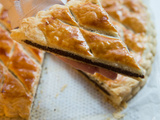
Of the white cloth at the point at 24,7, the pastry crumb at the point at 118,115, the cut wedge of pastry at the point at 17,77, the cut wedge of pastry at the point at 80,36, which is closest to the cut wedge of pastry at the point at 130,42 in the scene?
the pastry crumb at the point at 118,115

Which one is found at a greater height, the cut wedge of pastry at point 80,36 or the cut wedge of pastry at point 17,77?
the cut wedge of pastry at point 80,36

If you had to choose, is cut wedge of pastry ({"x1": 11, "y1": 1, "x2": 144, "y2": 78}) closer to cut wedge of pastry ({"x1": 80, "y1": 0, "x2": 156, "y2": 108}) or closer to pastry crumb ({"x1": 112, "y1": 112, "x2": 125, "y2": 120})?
cut wedge of pastry ({"x1": 80, "y1": 0, "x2": 156, "y2": 108})

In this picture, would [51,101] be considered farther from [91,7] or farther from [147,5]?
[147,5]

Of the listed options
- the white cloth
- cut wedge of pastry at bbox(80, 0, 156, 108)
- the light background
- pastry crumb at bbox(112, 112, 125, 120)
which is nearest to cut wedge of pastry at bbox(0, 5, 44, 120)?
the light background

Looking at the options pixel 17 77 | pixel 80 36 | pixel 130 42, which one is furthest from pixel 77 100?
pixel 130 42

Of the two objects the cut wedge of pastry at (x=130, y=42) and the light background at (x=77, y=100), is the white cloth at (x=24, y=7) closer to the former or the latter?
the light background at (x=77, y=100)

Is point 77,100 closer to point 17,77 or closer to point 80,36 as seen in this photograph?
point 17,77
